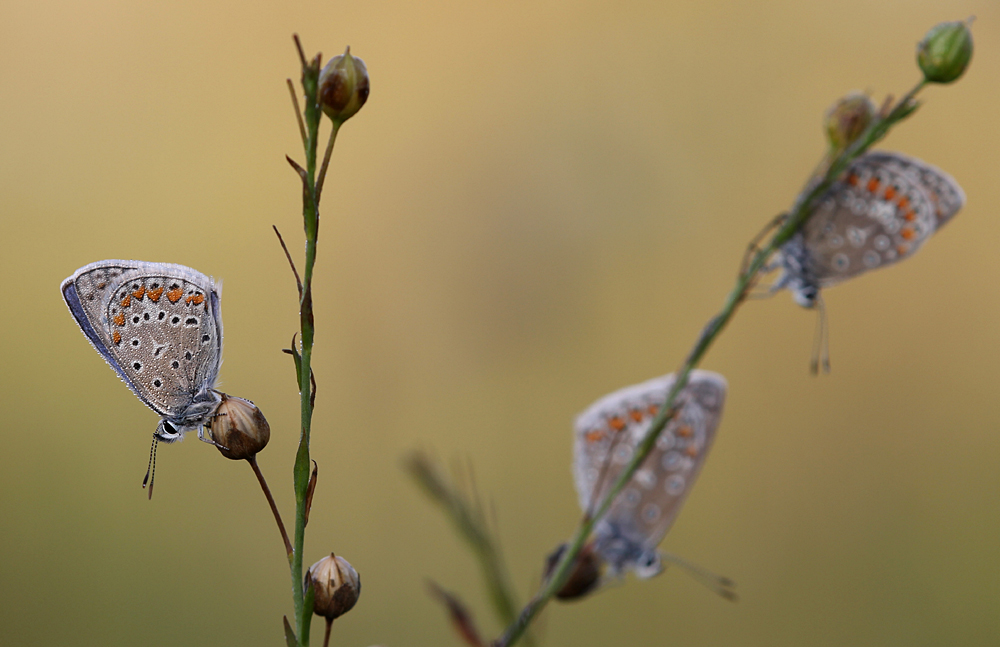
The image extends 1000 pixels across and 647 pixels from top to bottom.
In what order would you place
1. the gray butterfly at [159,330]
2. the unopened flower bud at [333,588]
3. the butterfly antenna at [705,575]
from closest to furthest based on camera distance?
the unopened flower bud at [333,588]
the butterfly antenna at [705,575]
the gray butterfly at [159,330]

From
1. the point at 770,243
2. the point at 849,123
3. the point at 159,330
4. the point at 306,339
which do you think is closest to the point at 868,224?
the point at 849,123

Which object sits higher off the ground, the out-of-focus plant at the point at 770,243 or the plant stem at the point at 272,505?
the out-of-focus plant at the point at 770,243

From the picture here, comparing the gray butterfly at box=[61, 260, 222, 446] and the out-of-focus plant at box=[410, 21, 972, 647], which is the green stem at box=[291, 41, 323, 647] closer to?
the out-of-focus plant at box=[410, 21, 972, 647]

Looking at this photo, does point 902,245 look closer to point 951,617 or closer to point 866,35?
point 951,617

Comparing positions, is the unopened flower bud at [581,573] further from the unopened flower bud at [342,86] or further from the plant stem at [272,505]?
the unopened flower bud at [342,86]

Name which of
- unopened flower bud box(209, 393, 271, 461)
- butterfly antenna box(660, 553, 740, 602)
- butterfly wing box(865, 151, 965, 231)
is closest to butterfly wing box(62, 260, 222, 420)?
unopened flower bud box(209, 393, 271, 461)

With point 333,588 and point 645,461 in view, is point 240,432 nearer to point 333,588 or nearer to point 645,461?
point 333,588

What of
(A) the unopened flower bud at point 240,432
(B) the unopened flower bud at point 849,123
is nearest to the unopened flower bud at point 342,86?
(A) the unopened flower bud at point 240,432

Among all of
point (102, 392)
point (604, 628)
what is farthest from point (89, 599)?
point (604, 628)
